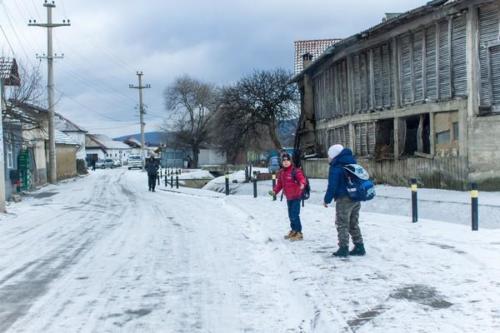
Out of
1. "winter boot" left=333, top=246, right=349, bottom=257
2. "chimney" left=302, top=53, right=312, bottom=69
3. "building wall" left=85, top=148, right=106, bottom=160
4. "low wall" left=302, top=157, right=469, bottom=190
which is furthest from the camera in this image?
"building wall" left=85, top=148, right=106, bottom=160

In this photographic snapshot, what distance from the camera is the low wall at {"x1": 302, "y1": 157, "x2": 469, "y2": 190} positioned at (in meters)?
18.5

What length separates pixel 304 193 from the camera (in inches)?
442

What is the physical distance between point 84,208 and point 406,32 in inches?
498

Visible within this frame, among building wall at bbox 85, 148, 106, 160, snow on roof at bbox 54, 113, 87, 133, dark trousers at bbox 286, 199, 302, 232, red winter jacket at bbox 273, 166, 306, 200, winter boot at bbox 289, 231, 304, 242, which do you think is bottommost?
winter boot at bbox 289, 231, 304, 242

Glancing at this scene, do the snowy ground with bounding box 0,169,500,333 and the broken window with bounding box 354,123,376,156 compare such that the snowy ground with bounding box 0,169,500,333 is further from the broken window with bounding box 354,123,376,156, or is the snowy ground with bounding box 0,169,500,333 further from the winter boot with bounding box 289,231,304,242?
the broken window with bounding box 354,123,376,156

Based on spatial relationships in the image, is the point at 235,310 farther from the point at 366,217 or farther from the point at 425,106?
the point at 425,106

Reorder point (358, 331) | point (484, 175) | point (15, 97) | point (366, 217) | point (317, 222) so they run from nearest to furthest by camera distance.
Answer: point (358, 331) < point (317, 222) < point (366, 217) < point (484, 175) < point (15, 97)

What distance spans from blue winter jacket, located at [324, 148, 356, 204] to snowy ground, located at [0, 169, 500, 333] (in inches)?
37.1

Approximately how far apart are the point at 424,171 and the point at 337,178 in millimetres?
12427

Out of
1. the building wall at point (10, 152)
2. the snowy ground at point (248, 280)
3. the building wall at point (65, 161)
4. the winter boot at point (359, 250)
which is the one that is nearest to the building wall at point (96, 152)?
the building wall at point (65, 161)

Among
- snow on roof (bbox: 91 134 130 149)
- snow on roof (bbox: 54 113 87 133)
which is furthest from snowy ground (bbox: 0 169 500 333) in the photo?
snow on roof (bbox: 91 134 130 149)

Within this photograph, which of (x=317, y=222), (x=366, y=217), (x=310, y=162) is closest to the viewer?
(x=317, y=222)

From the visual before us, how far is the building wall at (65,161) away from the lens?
47.7 m

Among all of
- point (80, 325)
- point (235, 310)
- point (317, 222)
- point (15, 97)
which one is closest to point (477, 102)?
point (317, 222)
